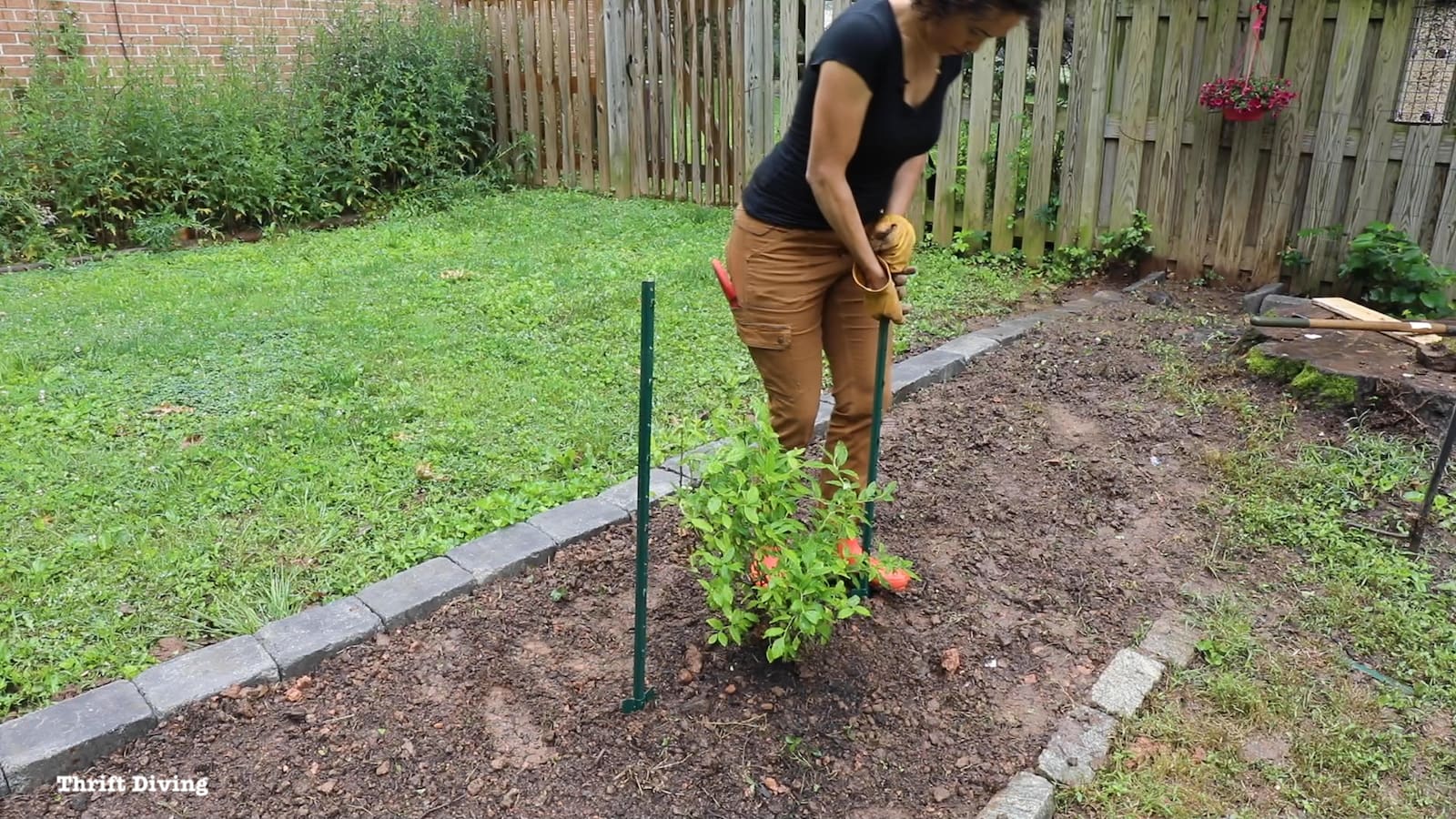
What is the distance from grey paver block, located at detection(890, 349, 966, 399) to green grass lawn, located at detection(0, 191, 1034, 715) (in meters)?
0.32

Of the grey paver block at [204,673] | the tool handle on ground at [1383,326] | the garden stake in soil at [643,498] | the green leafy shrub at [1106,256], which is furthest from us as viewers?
the green leafy shrub at [1106,256]

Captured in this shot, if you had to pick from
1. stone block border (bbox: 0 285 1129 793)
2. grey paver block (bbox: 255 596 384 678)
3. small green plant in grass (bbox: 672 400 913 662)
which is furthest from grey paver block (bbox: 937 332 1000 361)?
grey paver block (bbox: 255 596 384 678)

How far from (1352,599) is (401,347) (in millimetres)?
3962

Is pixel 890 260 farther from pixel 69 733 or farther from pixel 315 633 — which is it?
pixel 69 733

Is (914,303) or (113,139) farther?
(113,139)

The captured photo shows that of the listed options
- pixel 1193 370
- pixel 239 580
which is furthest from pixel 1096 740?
pixel 1193 370

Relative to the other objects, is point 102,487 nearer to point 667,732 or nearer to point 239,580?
point 239,580

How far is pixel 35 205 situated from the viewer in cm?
626

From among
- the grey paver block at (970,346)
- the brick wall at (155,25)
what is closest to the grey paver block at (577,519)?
the grey paver block at (970,346)

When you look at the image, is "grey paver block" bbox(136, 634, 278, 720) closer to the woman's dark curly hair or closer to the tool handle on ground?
the woman's dark curly hair

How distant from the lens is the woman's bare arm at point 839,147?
2029mm

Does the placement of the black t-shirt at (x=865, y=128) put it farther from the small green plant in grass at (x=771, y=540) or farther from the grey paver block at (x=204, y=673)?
the grey paver block at (x=204, y=673)

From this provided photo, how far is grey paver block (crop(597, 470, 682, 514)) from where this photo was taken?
3158mm

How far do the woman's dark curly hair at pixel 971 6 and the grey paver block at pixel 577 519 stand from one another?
179 cm
